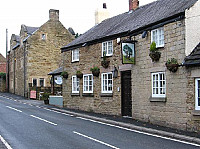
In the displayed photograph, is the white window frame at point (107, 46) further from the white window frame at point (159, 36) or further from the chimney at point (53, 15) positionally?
the chimney at point (53, 15)

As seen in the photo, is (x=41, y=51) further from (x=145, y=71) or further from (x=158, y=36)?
(x=158, y=36)

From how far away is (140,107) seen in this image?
17312mm

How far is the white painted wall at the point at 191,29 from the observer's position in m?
14.0

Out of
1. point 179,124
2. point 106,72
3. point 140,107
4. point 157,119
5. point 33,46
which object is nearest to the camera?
point 179,124

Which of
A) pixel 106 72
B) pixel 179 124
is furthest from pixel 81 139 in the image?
pixel 106 72

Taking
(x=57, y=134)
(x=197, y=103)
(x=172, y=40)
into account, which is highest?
(x=172, y=40)

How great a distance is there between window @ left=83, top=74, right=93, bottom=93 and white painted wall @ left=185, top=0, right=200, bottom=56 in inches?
395

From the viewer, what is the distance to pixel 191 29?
14.1 m

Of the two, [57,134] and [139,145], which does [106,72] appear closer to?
[57,134]

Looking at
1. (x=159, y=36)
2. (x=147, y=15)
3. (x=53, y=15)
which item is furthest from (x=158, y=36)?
(x=53, y=15)

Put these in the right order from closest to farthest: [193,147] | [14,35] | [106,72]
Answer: [193,147]
[106,72]
[14,35]

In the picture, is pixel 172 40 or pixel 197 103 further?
pixel 172 40

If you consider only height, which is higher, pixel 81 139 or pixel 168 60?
pixel 168 60

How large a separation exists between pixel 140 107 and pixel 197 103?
14.6ft
